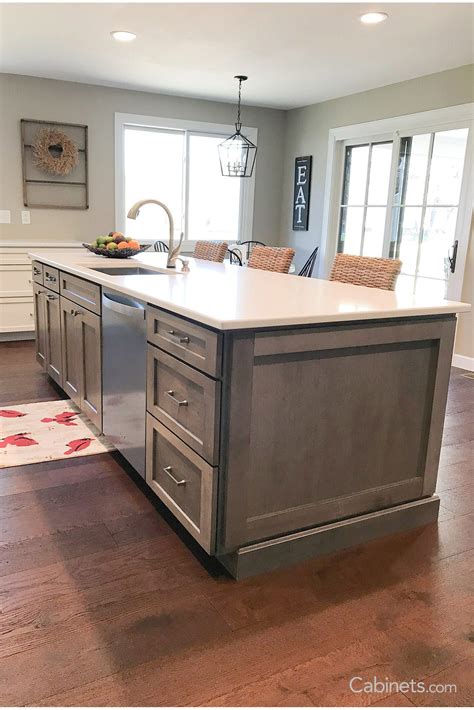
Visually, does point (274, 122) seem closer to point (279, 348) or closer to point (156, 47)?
point (156, 47)

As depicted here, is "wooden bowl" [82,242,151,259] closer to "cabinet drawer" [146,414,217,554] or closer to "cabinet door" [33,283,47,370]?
"cabinet door" [33,283,47,370]

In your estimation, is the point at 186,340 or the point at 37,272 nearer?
the point at 186,340

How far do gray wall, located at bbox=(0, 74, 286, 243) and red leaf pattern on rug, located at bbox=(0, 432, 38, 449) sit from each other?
3095 mm

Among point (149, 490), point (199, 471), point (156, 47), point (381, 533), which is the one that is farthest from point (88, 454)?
point (156, 47)

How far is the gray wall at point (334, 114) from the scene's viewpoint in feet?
15.1

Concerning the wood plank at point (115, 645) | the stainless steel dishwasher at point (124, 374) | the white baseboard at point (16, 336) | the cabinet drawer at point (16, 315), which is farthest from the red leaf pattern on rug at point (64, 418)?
the white baseboard at point (16, 336)

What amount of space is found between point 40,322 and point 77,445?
4.22 feet

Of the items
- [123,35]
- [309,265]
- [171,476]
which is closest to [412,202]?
[309,265]

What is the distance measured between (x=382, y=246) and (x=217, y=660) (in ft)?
15.0

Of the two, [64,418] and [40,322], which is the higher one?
[40,322]

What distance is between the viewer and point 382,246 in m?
5.46

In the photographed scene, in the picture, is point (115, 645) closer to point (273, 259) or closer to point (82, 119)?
point (273, 259)
